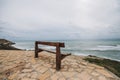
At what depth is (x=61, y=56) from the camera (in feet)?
12.9

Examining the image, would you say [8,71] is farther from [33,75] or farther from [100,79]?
[100,79]

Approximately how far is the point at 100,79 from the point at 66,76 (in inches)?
42.5

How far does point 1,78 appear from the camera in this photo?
3402mm

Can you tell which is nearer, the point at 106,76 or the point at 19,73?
the point at 106,76

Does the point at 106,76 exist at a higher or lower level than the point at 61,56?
lower

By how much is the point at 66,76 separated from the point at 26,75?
56.1 inches

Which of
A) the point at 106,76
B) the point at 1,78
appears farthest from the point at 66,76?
the point at 1,78

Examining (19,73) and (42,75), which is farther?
(19,73)

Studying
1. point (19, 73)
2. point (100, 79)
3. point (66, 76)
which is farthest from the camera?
point (19, 73)

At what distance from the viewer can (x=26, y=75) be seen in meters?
3.51

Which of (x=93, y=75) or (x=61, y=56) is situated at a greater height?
(x=61, y=56)

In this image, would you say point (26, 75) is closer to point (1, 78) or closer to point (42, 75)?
point (42, 75)

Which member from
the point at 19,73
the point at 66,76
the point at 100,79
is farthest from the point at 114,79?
the point at 19,73

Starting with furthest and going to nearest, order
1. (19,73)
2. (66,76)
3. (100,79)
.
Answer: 1. (19,73)
2. (66,76)
3. (100,79)
